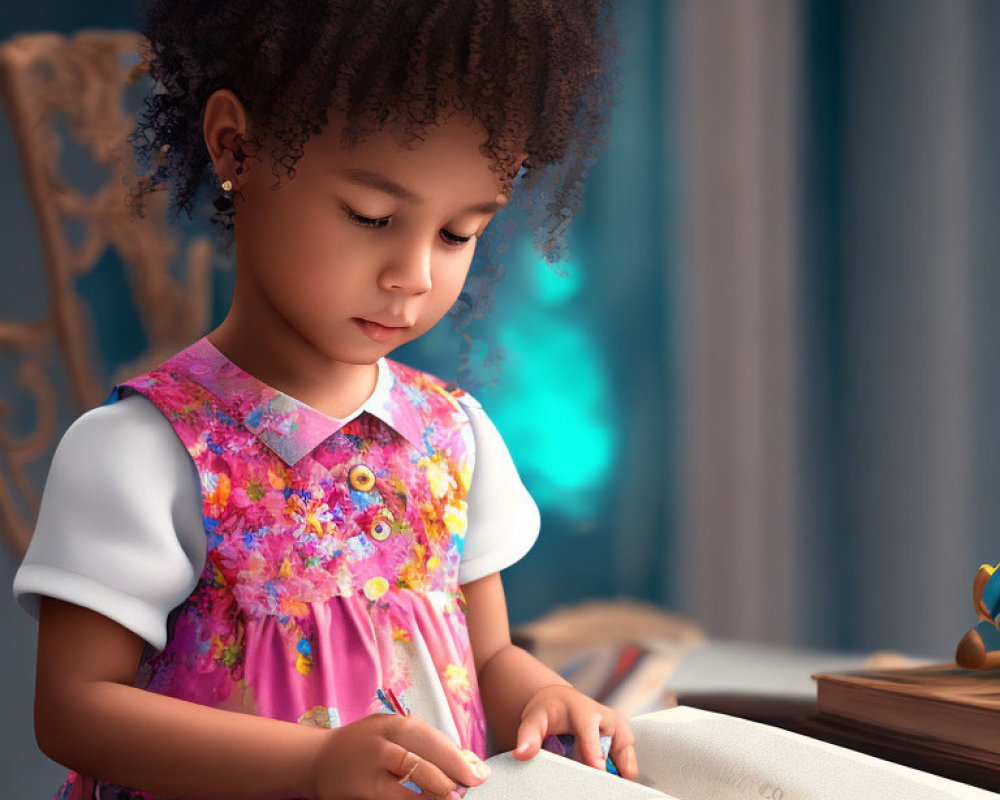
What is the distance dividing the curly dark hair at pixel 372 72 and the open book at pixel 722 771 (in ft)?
0.95

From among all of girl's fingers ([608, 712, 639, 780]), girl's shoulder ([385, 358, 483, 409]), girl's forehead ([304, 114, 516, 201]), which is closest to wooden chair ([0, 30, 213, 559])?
girl's shoulder ([385, 358, 483, 409])

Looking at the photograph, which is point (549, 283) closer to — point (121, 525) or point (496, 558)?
point (496, 558)

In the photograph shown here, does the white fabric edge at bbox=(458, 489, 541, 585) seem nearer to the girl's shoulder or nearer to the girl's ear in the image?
the girl's shoulder

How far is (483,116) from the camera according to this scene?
1.77 ft

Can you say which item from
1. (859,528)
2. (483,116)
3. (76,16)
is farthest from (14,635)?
(859,528)

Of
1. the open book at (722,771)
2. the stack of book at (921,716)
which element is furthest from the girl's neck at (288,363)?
the stack of book at (921,716)

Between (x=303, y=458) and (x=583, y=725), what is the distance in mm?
200

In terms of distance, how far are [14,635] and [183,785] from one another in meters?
0.97

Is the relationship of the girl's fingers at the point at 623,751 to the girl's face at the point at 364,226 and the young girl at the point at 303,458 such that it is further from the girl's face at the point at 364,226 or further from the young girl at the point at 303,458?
the girl's face at the point at 364,226

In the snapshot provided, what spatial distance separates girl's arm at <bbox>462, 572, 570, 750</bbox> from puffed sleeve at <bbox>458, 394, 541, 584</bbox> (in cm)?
2

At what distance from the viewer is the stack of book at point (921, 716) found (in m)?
0.62

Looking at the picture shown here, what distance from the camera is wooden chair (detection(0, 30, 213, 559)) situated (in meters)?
1.16

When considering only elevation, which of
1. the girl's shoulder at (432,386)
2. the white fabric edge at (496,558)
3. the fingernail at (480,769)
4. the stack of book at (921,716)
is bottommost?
the stack of book at (921,716)

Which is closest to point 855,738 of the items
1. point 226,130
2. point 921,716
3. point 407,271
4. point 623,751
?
point 921,716
